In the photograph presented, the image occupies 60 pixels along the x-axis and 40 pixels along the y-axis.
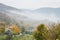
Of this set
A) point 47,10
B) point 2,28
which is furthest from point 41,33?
point 2,28

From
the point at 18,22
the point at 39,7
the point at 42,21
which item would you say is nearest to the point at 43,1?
the point at 39,7

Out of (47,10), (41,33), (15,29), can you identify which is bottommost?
(41,33)

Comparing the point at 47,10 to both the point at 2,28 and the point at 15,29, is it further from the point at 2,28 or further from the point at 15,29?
the point at 2,28

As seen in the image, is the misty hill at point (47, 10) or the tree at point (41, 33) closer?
the tree at point (41, 33)

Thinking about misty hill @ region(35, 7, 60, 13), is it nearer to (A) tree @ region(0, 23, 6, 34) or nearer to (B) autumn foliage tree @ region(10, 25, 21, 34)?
(B) autumn foliage tree @ region(10, 25, 21, 34)

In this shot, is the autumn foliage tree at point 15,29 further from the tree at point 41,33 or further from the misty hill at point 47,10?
the misty hill at point 47,10

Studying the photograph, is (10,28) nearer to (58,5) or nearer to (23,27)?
(23,27)

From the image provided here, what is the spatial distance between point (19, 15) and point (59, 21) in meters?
1.10

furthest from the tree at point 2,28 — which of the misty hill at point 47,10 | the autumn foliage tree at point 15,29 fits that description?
the misty hill at point 47,10

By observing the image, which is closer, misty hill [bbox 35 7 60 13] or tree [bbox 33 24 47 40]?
tree [bbox 33 24 47 40]

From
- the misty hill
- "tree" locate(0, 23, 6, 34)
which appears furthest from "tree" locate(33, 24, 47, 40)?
"tree" locate(0, 23, 6, 34)

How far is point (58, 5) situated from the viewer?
15.4 ft

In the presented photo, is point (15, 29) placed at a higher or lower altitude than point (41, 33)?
higher

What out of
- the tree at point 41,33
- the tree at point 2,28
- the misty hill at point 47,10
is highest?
the misty hill at point 47,10
